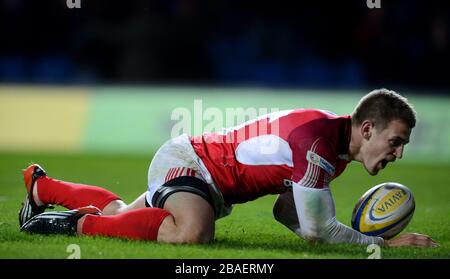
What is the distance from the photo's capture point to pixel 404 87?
14.7 meters

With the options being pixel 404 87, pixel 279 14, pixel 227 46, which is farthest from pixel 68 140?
pixel 404 87

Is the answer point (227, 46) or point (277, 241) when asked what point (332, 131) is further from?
point (227, 46)

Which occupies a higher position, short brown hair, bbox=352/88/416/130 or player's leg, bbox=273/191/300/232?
short brown hair, bbox=352/88/416/130

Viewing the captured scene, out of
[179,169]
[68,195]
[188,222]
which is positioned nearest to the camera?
[188,222]

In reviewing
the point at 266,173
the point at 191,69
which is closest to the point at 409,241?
the point at 266,173

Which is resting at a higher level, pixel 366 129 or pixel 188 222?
pixel 366 129

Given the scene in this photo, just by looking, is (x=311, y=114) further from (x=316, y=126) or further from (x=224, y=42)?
(x=224, y=42)

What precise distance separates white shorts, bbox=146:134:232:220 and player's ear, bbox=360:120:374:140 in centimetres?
111

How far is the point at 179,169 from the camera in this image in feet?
20.9

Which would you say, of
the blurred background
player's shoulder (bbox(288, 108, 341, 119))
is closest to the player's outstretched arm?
player's shoulder (bbox(288, 108, 341, 119))

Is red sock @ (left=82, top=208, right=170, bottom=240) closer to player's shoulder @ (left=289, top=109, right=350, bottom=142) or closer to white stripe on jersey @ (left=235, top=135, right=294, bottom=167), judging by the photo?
white stripe on jersey @ (left=235, top=135, right=294, bottom=167)

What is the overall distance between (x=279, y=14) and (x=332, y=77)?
5.04 ft

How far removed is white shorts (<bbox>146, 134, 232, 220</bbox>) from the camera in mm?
6363

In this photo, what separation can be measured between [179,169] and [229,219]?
1.53 m
